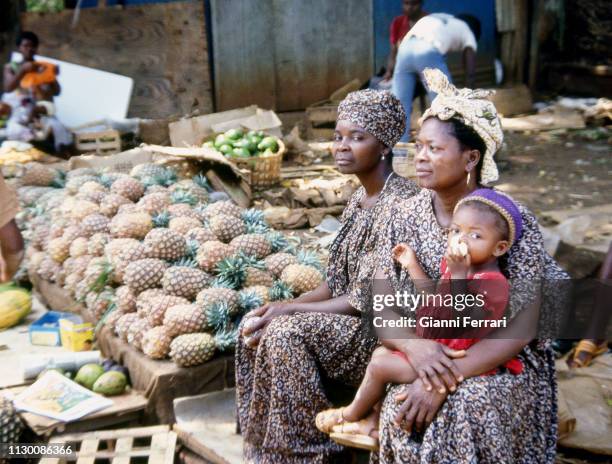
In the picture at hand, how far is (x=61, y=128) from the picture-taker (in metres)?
8.61

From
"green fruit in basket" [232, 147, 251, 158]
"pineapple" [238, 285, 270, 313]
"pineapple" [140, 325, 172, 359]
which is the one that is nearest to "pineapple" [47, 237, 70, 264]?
Answer: "pineapple" [140, 325, 172, 359]

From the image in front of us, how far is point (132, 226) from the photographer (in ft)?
15.0

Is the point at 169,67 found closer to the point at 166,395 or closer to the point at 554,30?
the point at 554,30

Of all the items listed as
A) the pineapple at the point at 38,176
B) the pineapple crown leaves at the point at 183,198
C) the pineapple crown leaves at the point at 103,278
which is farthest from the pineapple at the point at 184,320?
the pineapple at the point at 38,176

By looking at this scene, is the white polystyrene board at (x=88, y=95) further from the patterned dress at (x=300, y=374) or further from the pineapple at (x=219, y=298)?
the patterned dress at (x=300, y=374)

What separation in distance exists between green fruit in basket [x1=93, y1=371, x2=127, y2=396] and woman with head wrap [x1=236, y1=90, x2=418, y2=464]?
0.88 meters

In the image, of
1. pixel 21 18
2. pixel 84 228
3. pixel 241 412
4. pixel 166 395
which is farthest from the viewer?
pixel 21 18

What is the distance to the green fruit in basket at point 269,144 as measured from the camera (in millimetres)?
7461

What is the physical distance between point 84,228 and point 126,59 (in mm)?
5142

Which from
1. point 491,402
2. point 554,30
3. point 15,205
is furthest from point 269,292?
point 554,30

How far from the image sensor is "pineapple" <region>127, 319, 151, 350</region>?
3.89 m

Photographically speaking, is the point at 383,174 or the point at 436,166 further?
the point at 383,174

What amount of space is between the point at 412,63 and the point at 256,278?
137 inches

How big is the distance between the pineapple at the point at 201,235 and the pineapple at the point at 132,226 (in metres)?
0.30
